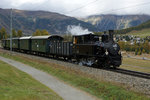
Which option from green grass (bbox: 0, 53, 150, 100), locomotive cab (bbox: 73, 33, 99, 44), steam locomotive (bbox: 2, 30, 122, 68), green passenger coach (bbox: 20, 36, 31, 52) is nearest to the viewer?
green grass (bbox: 0, 53, 150, 100)

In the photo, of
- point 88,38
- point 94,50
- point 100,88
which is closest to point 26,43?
point 88,38

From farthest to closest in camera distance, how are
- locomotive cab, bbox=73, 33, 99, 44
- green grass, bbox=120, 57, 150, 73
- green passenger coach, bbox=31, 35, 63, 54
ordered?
green passenger coach, bbox=31, 35, 63, 54, green grass, bbox=120, 57, 150, 73, locomotive cab, bbox=73, 33, 99, 44

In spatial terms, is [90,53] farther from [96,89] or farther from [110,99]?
[110,99]

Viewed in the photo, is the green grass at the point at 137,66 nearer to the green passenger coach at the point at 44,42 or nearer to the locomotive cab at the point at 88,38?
the green passenger coach at the point at 44,42

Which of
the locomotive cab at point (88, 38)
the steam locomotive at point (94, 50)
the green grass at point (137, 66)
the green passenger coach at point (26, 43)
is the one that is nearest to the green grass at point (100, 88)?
the steam locomotive at point (94, 50)

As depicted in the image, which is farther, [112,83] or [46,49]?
[46,49]

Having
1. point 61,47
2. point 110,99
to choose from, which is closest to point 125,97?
point 110,99

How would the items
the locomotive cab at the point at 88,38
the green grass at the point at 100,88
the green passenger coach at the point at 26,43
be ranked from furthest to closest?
the green passenger coach at the point at 26,43 → the locomotive cab at the point at 88,38 → the green grass at the point at 100,88

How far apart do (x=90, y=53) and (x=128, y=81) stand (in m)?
9.12

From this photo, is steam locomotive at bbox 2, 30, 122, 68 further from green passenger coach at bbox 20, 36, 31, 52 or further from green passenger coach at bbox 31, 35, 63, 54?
green passenger coach at bbox 20, 36, 31, 52

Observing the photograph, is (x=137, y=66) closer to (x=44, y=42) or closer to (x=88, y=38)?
(x=44, y=42)

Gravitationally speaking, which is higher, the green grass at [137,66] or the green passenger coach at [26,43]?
the green passenger coach at [26,43]

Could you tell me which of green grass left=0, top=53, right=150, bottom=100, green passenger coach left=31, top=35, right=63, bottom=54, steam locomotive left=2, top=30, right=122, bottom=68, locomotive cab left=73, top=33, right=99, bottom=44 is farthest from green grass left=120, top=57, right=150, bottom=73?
green grass left=0, top=53, right=150, bottom=100

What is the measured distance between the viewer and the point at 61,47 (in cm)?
3319
